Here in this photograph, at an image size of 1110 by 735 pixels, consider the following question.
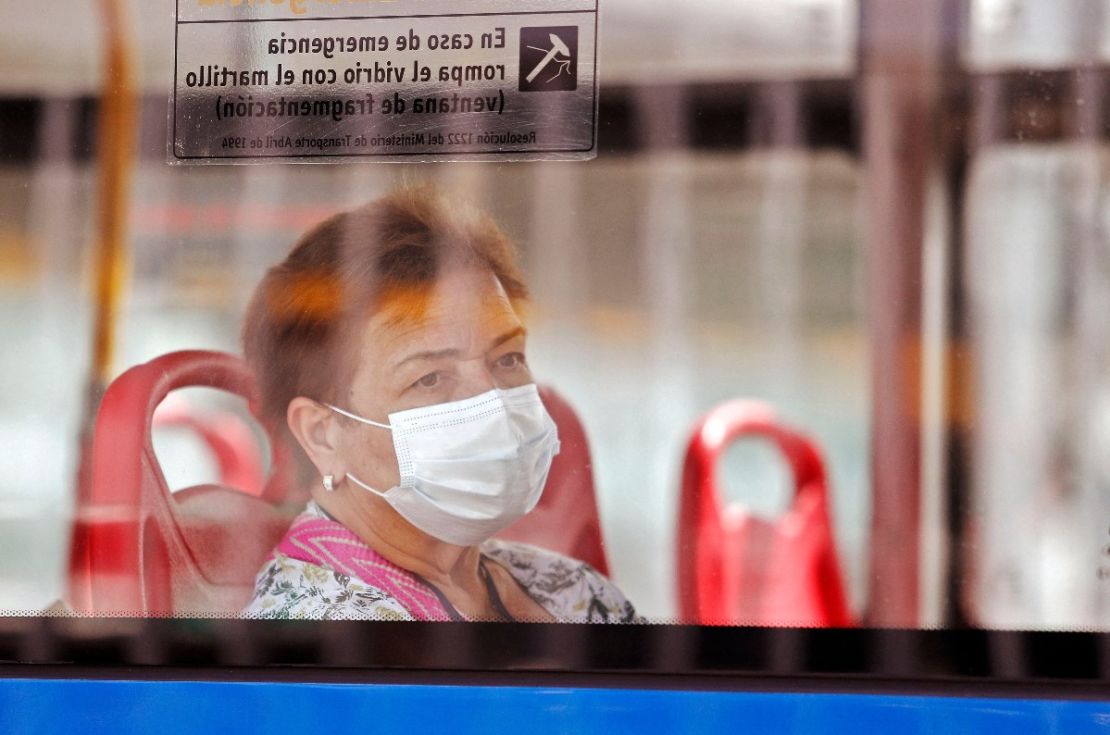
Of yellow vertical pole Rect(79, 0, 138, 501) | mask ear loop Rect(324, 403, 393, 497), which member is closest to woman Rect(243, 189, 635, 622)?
mask ear loop Rect(324, 403, 393, 497)

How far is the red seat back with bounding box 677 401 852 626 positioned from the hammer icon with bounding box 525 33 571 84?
61 centimetres

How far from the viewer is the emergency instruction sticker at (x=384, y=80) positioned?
6.40 feet

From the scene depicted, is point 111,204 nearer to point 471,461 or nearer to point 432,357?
point 432,357

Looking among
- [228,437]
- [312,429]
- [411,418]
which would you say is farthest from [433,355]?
[228,437]

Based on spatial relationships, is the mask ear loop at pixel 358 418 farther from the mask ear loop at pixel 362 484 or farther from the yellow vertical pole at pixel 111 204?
the yellow vertical pole at pixel 111 204

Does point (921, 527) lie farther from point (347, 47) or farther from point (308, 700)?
point (347, 47)

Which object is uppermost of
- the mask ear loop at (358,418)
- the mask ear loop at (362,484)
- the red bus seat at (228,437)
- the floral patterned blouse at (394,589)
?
the mask ear loop at (358,418)

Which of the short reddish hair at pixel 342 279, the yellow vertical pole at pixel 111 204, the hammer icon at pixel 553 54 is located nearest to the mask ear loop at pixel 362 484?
the short reddish hair at pixel 342 279

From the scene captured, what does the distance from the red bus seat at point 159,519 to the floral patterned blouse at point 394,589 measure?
1.5 inches

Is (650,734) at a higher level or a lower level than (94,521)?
lower

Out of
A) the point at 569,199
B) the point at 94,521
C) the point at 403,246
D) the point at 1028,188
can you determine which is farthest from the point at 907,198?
the point at 94,521

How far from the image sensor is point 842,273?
6.32 feet

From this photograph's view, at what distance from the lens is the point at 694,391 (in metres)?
1.94

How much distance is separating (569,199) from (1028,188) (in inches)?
28.3
